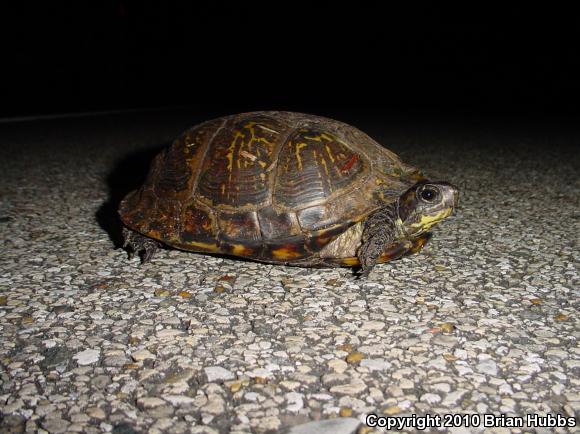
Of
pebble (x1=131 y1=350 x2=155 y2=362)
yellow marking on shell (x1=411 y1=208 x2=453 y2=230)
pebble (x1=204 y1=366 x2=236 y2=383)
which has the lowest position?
pebble (x1=131 y1=350 x2=155 y2=362)

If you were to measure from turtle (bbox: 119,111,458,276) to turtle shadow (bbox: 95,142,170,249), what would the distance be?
0.77m

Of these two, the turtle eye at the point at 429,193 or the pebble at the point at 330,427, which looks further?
the turtle eye at the point at 429,193

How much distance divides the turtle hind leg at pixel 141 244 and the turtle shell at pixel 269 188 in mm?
81

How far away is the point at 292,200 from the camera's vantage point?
3094mm

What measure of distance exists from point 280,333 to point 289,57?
3101 cm

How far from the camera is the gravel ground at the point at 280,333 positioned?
1.93 metres

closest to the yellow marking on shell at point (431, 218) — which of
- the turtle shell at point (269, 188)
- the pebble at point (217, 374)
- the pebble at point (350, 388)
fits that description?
the turtle shell at point (269, 188)

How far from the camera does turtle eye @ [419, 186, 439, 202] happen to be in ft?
10.2

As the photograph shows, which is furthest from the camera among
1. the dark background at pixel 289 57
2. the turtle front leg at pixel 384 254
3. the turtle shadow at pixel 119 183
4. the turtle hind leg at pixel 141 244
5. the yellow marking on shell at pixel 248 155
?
the dark background at pixel 289 57

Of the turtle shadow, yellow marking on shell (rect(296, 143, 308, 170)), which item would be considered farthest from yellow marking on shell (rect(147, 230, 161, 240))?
yellow marking on shell (rect(296, 143, 308, 170))

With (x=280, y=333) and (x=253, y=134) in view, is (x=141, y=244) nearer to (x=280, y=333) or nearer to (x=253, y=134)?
(x=253, y=134)

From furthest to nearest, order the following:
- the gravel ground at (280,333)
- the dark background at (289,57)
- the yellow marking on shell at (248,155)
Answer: the dark background at (289,57) < the yellow marking on shell at (248,155) < the gravel ground at (280,333)

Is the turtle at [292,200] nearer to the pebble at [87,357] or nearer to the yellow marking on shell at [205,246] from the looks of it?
the yellow marking on shell at [205,246]

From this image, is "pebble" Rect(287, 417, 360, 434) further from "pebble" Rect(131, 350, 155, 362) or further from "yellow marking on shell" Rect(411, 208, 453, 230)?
"yellow marking on shell" Rect(411, 208, 453, 230)
